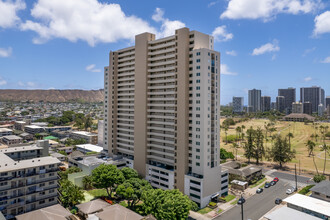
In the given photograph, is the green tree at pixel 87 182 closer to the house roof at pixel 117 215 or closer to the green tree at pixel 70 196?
the green tree at pixel 70 196

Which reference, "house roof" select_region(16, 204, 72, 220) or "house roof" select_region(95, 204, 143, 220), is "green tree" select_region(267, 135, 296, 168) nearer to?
"house roof" select_region(95, 204, 143, 220)

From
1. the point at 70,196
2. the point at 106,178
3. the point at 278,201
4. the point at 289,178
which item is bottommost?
the point at 289,178

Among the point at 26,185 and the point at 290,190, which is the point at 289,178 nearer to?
the point at 290,190

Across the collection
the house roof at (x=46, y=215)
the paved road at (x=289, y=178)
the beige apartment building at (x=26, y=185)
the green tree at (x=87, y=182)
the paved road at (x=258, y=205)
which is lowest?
the paved road at (x=289, y=178)

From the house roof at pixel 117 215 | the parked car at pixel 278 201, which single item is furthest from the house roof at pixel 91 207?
the parked car at pixel 278 201

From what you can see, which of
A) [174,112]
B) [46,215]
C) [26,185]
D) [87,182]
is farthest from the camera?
[87,182]

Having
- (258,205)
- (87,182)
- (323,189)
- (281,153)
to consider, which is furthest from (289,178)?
(87,182)
